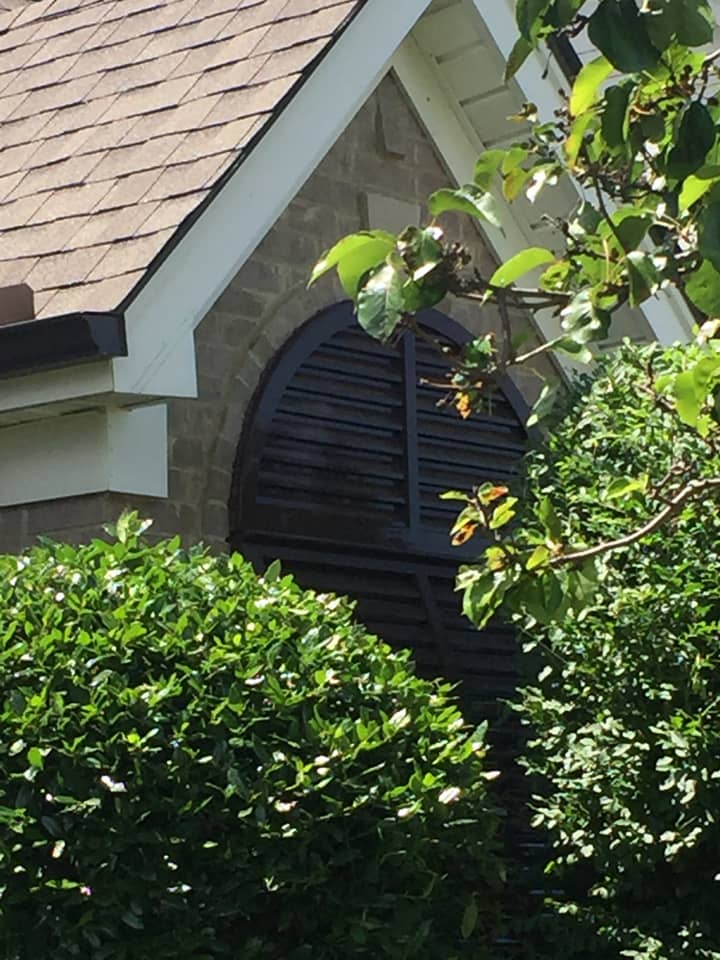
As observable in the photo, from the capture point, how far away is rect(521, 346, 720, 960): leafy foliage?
19.4ft

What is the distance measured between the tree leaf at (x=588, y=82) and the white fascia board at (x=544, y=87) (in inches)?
161

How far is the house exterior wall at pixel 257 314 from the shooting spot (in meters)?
6.70

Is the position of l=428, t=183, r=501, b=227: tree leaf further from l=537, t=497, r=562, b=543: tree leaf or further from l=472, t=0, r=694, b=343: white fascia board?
l=472, t=0, r=694, b=343: white fascia board

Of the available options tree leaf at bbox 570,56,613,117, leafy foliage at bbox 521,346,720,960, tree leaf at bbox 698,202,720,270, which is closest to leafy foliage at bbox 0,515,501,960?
leafy foliage at bbox 521,346,720,960

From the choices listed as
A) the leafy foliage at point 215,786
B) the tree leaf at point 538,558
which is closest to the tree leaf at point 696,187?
the tree leaf at point 538,558

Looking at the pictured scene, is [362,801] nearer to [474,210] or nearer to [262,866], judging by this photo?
[262,866]

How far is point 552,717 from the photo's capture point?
6.41m

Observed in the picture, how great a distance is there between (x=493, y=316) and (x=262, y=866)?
4339 millimetres

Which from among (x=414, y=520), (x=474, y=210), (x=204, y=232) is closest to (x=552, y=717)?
(x=414, y=520)

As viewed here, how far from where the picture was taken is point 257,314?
7.23 metres

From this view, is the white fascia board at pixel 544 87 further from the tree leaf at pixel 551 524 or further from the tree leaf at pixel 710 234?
the tree leaf at pixel 710 234

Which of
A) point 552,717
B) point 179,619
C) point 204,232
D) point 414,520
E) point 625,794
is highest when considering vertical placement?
point 204,232

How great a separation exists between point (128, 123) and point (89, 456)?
167cm

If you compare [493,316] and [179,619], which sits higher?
[493,316]
